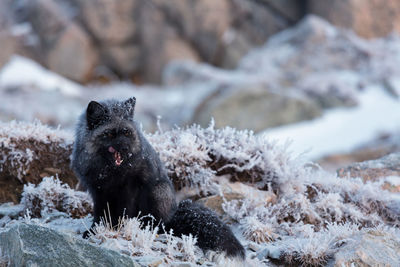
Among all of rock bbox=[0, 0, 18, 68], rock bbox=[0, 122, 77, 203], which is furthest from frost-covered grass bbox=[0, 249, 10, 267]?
rock bbox=[0, 0, 18, 68]

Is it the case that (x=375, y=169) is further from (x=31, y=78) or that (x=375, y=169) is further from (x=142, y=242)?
(x=31, y=78)

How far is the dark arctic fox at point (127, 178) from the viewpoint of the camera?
4.50 meters

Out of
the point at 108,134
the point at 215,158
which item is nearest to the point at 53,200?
the point at 108,134

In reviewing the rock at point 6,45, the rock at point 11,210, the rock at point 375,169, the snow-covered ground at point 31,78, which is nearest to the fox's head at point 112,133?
the rock at point 11,210

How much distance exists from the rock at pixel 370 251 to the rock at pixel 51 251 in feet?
6.45

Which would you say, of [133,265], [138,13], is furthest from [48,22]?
[133,265]

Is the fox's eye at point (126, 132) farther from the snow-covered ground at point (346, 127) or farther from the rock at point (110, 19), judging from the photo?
the rock at point (110, 19)

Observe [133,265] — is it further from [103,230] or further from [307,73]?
[307,73]

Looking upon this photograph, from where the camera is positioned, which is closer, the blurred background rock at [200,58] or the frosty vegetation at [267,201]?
the frosty vegetation at [267,201]

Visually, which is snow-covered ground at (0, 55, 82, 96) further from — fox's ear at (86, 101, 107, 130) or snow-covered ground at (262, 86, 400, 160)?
fox's ear at (86, 101, 107, 130)

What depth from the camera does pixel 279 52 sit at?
23094 millimetres

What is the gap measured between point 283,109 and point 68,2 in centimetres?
1440

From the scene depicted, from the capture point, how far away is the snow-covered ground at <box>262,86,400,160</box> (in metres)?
16.0

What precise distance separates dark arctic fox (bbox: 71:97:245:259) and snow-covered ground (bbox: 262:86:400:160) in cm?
1104
